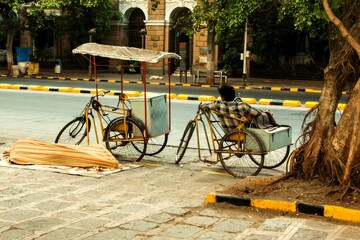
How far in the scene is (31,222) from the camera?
21.3 ft

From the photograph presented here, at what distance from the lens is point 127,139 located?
10.2 meters

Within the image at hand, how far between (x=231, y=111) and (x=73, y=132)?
2983mm

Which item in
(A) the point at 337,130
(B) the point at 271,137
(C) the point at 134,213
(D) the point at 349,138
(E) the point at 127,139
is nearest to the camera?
(C) the point at 134,213

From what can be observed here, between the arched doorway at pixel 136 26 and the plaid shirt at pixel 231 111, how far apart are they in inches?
1220

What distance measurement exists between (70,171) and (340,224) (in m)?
4.09

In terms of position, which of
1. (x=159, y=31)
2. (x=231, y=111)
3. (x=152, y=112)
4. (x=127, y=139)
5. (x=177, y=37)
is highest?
(x=159, y=31)

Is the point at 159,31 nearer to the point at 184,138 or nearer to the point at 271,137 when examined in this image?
the point at 184,138

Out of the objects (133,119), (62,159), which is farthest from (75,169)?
(133,119)

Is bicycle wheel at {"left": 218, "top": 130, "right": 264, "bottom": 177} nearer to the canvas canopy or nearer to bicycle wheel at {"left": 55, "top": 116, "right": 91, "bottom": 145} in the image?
the canvas canopy

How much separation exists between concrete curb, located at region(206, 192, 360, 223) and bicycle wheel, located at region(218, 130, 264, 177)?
5.92 feet

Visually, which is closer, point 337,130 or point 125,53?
point 337,130

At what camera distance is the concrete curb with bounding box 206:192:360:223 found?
6.66 meters

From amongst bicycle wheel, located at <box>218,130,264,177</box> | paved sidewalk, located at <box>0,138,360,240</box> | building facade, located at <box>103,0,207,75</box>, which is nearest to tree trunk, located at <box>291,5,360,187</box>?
paved sidewalk, located at <box>0,138,360,240</box>

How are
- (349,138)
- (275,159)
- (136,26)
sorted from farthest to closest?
1. (136,26)
2. (275,159)
3. (349,138)
